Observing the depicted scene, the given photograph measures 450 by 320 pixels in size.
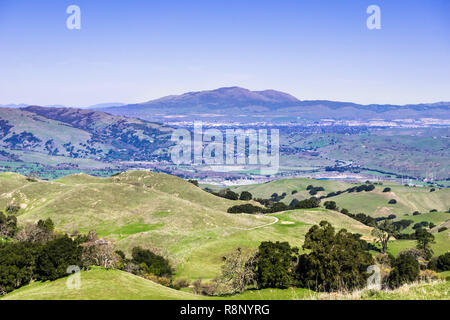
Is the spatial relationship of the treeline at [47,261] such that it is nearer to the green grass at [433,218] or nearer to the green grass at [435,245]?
the green grass at [435,245]

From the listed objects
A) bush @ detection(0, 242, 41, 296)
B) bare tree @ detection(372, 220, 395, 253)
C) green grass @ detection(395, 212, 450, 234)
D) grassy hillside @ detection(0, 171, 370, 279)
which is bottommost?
green grass @ detection(395, 212, 450, 234)

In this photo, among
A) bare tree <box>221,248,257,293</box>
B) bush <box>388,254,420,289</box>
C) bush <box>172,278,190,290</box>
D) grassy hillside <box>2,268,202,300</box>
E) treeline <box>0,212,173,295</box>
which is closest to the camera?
grassy hillside <box>2,268,202,300</box>

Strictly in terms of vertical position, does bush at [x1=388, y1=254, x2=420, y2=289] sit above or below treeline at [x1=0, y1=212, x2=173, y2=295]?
below

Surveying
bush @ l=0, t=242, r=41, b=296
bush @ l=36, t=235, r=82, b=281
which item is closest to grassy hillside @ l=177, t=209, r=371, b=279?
bush @ l=36, t=235, r=82, b=281

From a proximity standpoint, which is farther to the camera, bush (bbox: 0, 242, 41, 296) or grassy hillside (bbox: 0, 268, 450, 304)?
bush (bbox: 0, 242, 41, 296)

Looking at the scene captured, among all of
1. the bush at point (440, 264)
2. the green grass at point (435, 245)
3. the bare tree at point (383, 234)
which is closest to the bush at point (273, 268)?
the bush at point (440, 264)

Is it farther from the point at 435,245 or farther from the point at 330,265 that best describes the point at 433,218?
the point at 330,265

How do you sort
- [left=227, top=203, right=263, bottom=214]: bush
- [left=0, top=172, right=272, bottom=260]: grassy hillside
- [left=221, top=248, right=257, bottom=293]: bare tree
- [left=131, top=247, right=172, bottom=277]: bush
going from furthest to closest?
[left=227, top=203, right=263, bottom=214]: bush, [left=0, top=172, right=272, bottom=260]: grassy hillside, [left=131, top=247, right=172, bottom=277]: bush, [left=221, top=248, right=257, bottom=293]: bare tree

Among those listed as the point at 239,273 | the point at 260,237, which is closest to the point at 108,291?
the point at 239,273

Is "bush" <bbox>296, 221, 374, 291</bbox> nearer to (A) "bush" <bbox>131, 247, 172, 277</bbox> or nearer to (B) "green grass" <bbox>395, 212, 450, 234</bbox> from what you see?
(A) "bush" <bbox>131, 247, 172, 277</bbox>
